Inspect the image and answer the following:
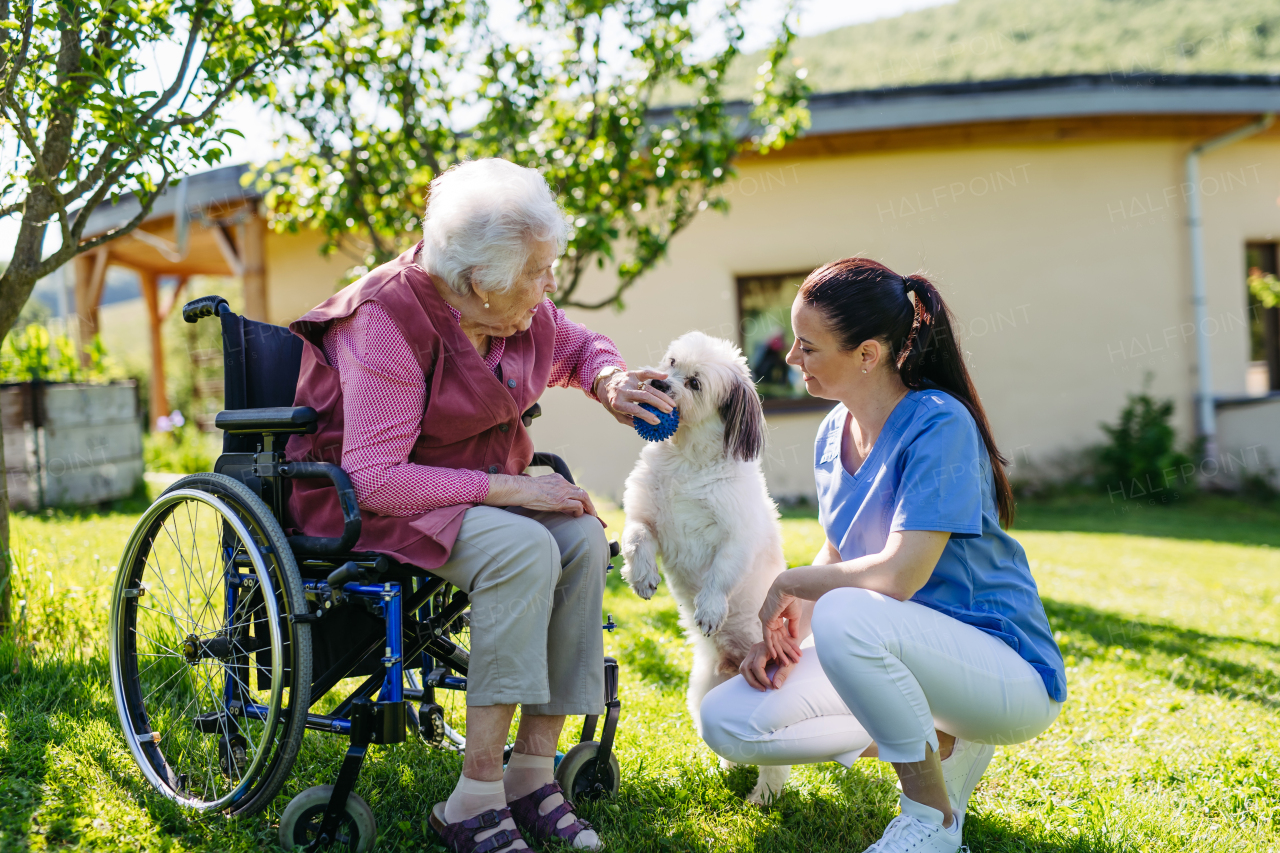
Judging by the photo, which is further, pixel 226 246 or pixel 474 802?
pixel 226 246

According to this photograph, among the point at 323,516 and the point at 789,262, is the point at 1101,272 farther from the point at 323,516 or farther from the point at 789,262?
the point at 323,516

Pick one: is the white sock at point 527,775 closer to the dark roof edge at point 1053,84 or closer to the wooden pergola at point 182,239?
the wooden pergola at point 182,239

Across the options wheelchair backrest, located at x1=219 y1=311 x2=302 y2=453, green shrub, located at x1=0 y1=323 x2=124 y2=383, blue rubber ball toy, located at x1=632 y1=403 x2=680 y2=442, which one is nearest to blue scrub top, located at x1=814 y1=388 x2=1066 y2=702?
blue rubber ball toy, located at x1=632 y1=403 x2=680 y2=442

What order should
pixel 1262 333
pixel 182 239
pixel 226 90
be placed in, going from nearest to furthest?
pixel 226 90, pixel 182 239, pixel 1262 333

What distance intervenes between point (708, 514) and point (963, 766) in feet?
2.92

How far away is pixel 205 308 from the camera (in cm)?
224

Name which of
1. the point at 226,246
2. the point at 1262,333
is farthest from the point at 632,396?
the point at 1262,333

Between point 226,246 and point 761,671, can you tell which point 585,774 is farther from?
point 226,246

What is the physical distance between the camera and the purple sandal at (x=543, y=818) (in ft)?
6.87

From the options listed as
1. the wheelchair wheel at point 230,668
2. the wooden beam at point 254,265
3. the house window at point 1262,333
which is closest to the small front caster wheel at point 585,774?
the wheelchair wheel at point 230,668

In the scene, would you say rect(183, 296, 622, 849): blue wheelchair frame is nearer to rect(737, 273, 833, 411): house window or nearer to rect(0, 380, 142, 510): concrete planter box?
rect(0, 380, 142, 510): concrete planter box

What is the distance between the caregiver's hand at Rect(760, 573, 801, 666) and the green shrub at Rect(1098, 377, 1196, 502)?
322 inches

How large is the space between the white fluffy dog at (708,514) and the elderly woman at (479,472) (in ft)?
1.35

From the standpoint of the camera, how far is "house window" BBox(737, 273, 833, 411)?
29.8 feet
